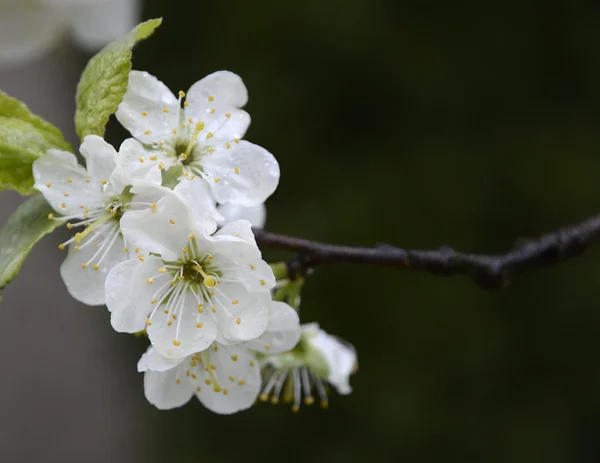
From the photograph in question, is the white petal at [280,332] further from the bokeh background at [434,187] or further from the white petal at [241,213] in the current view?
the bokeh background at [434,187]

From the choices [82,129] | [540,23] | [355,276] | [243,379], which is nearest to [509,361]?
[355,276]

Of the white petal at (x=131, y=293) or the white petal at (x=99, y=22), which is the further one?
the white petal at (x=99, y=22)

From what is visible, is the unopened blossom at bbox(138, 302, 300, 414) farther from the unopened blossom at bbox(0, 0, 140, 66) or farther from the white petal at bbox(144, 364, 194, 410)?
the unopened blossom at bbox(0, 0, 140, 66)

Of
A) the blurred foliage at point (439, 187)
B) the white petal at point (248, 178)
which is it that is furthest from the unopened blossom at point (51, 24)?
the blurred foliage at point (439, 187)

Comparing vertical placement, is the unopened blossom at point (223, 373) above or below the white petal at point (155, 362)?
below

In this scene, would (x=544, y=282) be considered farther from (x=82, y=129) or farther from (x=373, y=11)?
(x=82, y=129)

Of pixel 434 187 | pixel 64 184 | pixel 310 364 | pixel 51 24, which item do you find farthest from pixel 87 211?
pixel 434 187
